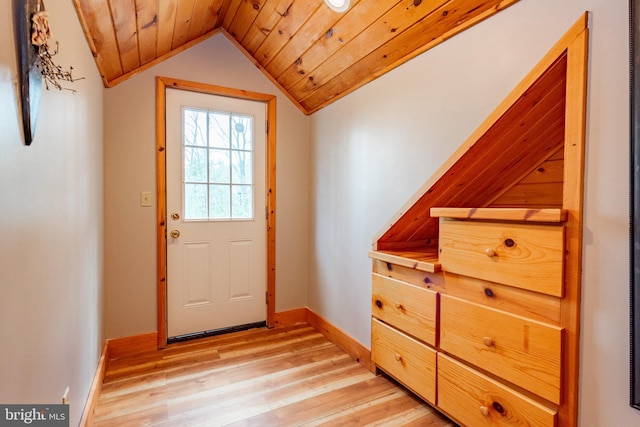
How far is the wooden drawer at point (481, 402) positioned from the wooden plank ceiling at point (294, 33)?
1.58 meters

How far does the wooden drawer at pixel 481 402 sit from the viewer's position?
117 centimetres

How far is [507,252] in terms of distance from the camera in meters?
1.24

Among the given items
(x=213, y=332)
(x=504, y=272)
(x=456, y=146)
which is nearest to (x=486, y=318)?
(x=504, y=272)

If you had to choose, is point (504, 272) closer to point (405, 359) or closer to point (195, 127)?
point (405, 359)

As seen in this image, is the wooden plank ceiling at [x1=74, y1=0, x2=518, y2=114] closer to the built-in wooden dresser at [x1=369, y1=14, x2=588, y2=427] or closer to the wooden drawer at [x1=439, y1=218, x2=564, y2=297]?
the built-in wooden dresser at [x1=369, y1=14, x2=588, y2=427]

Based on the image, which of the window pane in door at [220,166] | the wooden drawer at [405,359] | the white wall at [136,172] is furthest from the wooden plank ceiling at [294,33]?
the wooden drawer at [405,359]

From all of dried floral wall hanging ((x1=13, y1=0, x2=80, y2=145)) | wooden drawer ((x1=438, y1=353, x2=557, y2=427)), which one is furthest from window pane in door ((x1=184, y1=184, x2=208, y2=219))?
wooden drawer ((x1=438, y1=353, x2=557, y2=427))

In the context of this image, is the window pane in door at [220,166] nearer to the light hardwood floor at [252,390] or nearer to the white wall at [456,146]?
the white wall at [456,146]

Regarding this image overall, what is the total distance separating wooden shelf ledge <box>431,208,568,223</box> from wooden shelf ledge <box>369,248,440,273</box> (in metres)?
0.25

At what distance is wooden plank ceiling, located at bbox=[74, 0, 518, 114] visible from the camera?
156 centimetres

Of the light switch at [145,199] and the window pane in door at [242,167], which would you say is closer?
the light switch at [145,199]

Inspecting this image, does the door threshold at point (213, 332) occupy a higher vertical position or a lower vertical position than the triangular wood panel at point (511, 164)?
lower

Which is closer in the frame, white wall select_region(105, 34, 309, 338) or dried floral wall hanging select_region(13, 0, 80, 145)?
dried floral wall hanging select_region(13, 0, 80, 145)

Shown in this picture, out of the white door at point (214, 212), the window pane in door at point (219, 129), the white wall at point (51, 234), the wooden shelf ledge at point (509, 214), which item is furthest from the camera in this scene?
the window pane in door at point (219, 129)
